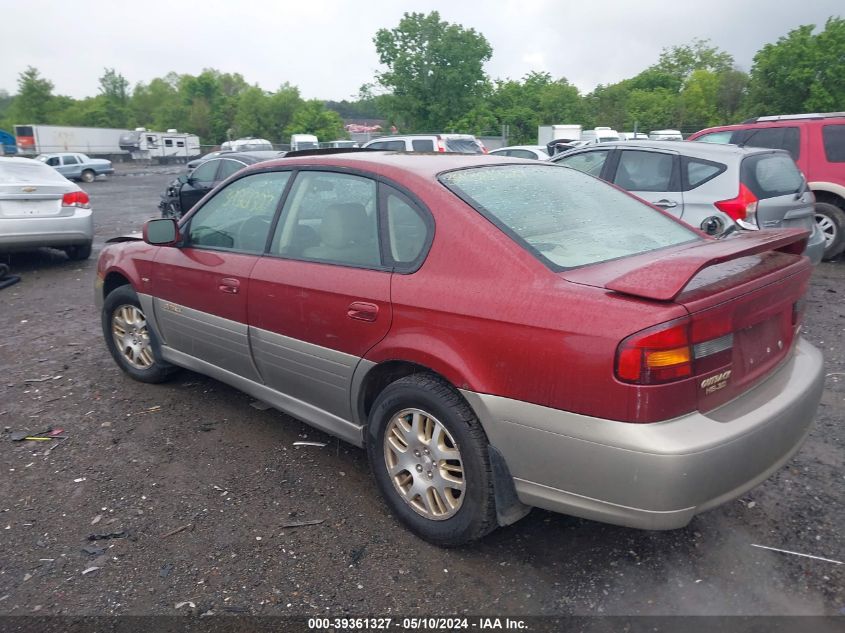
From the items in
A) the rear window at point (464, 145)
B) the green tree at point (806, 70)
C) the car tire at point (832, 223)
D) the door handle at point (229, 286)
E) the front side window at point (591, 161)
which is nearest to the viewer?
the door handle at point (229, 286)

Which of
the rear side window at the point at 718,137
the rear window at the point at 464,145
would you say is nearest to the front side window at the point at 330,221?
the rear side window at the point at 718,137

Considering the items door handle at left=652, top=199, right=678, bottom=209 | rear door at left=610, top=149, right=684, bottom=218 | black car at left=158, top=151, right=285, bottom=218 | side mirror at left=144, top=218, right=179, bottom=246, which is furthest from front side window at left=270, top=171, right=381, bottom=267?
black car at left=158, top=151, right=285, bottom=218

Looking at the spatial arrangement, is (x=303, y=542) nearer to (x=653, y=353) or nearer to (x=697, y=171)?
(x=653, y=353)

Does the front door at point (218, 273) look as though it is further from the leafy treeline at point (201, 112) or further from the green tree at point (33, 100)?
the green tree at point (33, 100)

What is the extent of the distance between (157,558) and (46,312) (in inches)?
208

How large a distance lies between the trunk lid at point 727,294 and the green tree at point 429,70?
4469cm

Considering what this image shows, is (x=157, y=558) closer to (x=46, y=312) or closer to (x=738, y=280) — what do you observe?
(x=738, y=280)

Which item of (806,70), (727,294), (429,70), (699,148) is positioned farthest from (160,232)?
(429,70)

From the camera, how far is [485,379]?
2.59 m

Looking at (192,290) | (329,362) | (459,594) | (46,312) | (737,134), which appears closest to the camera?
(459,594)

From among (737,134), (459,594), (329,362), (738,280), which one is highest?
(737,134)

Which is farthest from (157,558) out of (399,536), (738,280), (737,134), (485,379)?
(737,134)

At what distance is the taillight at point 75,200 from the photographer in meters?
9.08

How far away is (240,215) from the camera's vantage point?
403 cm
